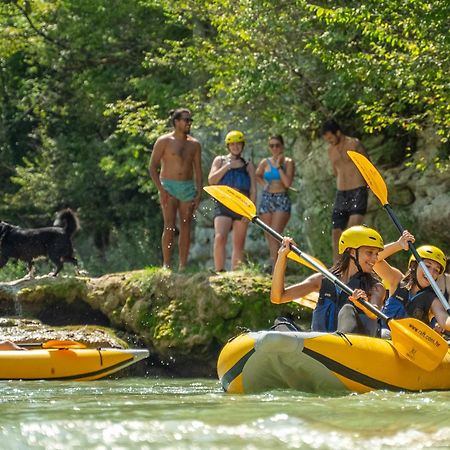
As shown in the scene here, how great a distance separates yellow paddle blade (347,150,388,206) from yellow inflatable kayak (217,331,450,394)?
8.62 ft

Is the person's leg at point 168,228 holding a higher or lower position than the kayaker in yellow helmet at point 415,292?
higher

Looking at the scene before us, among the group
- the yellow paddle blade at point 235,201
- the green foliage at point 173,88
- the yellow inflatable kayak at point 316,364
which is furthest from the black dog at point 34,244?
the yellow inflatable kayak at point 316,364

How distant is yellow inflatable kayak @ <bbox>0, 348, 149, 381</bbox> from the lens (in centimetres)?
950

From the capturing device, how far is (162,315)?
1181cm

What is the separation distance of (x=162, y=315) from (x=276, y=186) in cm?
194

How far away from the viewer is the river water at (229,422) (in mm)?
5562

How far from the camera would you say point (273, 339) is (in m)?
7.76

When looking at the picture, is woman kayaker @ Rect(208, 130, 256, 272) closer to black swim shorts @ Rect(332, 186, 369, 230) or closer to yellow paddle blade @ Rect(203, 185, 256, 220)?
black swim shorts @ Rect(332, 186, 369, 230)

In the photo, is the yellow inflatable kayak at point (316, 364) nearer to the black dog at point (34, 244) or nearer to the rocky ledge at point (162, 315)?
the rocky ledge at point (162, 315)

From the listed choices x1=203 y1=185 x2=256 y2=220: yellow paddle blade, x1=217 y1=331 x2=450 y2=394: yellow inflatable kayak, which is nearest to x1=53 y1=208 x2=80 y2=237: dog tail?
x1=203 y1=185 x2=256 y2=220: yellow paddle blade

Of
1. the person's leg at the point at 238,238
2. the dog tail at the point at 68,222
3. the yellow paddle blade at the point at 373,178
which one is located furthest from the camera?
the dog tail at the point at 68,222

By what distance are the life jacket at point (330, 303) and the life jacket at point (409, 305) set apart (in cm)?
39

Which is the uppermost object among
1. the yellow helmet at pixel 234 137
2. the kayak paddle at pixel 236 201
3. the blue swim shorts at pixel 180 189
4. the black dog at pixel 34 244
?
the yellow helmet at pixel 234 137

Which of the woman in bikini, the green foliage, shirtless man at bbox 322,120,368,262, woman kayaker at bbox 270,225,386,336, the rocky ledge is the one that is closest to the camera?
woman kayaker at bbox 270,225,386,336
